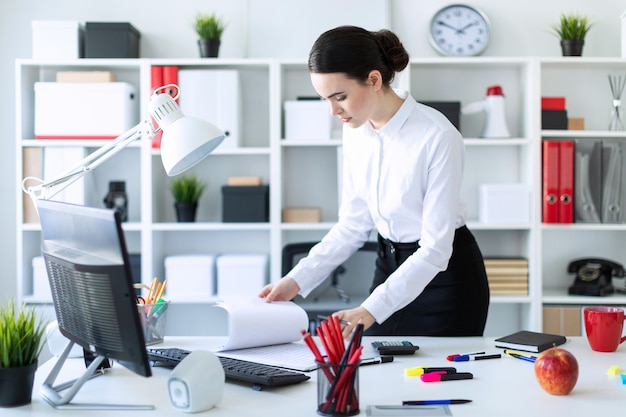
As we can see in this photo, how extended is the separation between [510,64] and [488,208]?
73 centimetres

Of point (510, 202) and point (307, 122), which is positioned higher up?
point (307, 122)

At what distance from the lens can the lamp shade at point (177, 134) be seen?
1.60 m

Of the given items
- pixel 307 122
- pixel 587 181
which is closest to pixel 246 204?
pixel 307 122

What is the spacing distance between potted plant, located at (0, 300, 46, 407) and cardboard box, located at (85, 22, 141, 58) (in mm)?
2452

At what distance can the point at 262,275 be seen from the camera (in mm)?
3697

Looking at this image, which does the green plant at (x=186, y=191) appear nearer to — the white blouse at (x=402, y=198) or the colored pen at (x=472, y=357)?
the white blouse at (x=402, y=198)

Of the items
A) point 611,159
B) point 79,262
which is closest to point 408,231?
point 79,262

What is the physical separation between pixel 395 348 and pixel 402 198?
505 mm

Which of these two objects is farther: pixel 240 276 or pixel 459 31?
pixel 459 31

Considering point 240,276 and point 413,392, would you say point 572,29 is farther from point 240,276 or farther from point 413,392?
point 413,392

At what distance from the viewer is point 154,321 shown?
1.92m

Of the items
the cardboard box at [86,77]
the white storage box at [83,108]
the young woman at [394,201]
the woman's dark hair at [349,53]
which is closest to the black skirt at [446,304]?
the young woman at [394,201]

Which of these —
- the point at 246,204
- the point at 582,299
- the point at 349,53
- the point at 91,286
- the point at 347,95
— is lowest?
the point at 582,299

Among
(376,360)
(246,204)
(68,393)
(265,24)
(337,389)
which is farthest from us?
(265,24)
